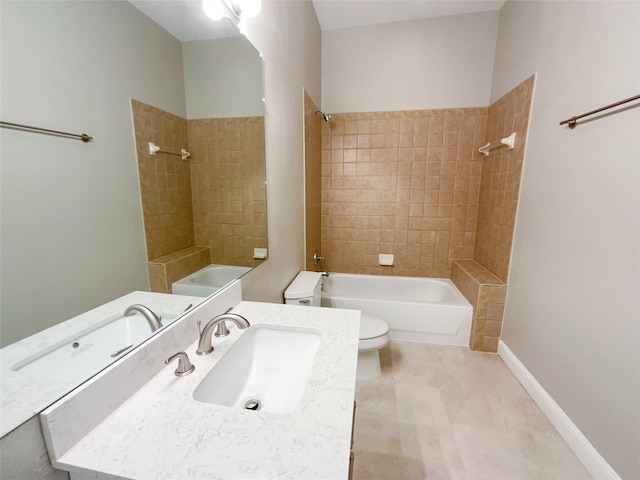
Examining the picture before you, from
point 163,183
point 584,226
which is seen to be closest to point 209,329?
point 163,183

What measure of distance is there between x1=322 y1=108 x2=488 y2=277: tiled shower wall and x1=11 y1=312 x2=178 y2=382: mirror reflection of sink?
2.44 metres

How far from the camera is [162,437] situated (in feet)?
1.90

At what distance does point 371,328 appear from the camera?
1996mm

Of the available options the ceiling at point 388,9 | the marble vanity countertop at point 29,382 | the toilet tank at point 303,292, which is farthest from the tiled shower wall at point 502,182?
the marble vanity countertop at point 29,382

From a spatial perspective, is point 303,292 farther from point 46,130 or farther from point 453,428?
point 46,130

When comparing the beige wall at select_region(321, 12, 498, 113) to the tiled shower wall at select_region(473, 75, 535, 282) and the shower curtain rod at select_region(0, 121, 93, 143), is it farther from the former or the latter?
the shower curtain rod at select_region(0, 121, 93, 143)

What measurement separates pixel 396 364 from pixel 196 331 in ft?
5.45

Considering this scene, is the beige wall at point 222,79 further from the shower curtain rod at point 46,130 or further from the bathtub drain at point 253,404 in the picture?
the bathtub drain at point 253,404

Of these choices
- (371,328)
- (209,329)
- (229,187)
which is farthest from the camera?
(371,328)

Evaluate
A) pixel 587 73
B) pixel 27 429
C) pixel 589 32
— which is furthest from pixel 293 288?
pixel 589 32

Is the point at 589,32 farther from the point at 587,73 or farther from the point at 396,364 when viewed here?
the point at 396,364

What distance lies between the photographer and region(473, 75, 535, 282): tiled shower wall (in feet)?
6.61

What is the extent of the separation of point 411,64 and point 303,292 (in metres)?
2.38

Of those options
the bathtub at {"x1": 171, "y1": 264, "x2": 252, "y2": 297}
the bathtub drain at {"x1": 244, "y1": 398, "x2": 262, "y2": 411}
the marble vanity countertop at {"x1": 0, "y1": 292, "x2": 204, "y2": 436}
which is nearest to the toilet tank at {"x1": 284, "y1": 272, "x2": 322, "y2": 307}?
the bathtub at {"x1": 171, "y1": 264, "x2": 252, "y2": 297}
